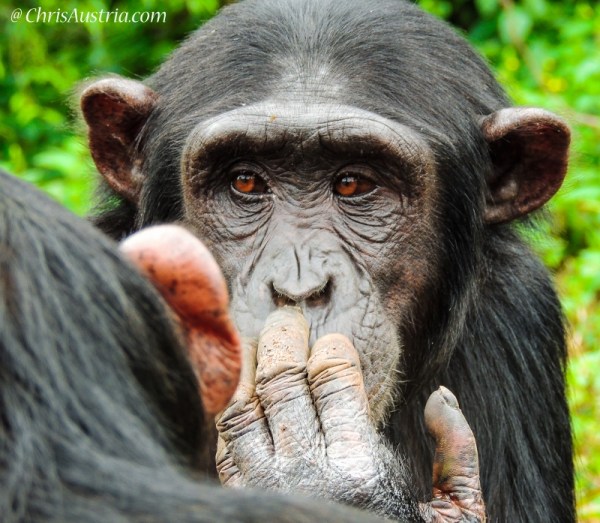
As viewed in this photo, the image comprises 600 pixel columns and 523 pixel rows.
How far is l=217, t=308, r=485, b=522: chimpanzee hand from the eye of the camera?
3855 millimetres

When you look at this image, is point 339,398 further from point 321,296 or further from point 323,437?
point 321,296

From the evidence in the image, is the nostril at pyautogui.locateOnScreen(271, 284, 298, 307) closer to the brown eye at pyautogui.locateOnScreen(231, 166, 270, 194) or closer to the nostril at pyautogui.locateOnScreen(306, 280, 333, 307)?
the nostril at pyautogui.locateOnScreen(306, 280, 333, 307)

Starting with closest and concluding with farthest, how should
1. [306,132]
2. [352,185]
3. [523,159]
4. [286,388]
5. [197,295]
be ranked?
[197,295]
[286,388]
[306,132]
[352,185]
[523,159]

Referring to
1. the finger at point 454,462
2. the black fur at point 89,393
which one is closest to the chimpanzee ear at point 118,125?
the finger at point 454,462

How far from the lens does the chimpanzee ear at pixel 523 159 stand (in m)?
5.54

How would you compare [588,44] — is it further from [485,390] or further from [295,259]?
[295,259]

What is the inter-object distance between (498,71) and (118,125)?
4029 millimetres

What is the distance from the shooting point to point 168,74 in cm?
577

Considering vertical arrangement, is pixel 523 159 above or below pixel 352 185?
above

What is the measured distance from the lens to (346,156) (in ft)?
17.4

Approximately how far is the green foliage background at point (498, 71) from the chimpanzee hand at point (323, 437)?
3401 millimetres

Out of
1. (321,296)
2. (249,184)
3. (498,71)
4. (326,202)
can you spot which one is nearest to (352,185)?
(326,202)

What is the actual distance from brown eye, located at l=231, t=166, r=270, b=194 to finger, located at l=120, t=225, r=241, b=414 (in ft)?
8.95

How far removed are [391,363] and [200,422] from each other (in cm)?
240
